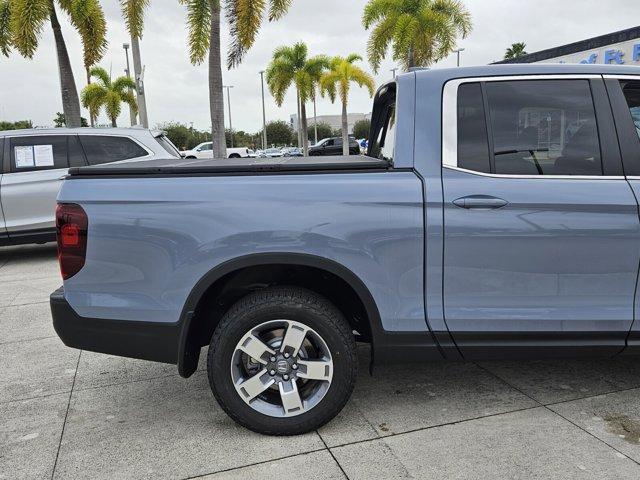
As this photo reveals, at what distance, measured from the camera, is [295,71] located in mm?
32781

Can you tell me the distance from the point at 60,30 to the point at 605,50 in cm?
1538

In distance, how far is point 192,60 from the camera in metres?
15.8

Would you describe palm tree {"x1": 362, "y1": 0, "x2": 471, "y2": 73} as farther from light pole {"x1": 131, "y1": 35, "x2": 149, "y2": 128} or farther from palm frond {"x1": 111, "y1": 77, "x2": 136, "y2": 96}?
palm frond {"x1": 111, "y1": 77, "x2": 136, "y2": 96}

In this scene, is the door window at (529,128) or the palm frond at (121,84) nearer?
the door window at (529,128)

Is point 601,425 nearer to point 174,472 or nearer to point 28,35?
point 174,472

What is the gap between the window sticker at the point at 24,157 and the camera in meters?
7.86

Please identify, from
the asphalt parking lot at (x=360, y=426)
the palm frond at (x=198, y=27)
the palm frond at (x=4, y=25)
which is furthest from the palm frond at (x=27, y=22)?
the asphalt parking lot at (x=360, y=426)

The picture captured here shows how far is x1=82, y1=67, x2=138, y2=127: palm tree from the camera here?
103ft

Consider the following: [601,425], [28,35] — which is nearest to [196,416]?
[601,425]

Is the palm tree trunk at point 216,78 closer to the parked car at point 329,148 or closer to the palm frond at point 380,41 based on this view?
the palm frond at point 380,41

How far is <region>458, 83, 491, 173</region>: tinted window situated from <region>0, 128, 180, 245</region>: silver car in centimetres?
618

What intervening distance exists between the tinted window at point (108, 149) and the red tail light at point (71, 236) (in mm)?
5624

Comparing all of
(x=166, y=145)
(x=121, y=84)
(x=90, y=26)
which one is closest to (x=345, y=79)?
(x=121, y=84)

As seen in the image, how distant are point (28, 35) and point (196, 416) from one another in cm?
1395
